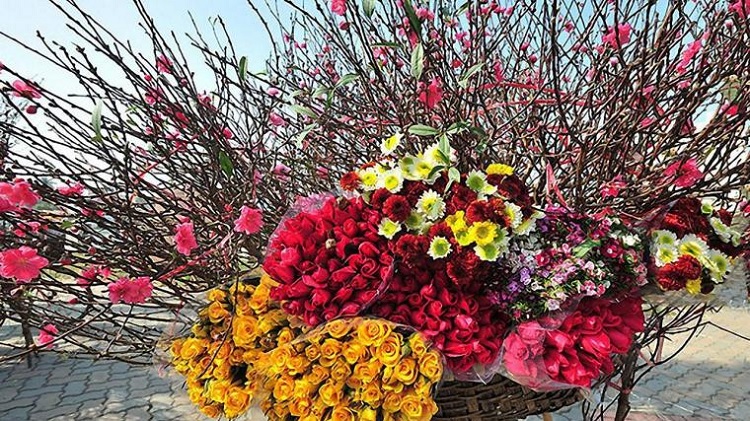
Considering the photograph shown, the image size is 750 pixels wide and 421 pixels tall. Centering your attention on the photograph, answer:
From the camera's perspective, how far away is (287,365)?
866mm

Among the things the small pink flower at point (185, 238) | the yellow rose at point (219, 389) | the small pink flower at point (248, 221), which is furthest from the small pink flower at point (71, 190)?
the yellow rose at point (219, 389)

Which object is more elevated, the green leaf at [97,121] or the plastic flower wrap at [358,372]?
the green leaf at [97,121]

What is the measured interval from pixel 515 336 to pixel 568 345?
0.08m

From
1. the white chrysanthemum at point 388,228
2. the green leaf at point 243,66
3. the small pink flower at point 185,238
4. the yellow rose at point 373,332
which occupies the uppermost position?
the green leaf at point 243,66

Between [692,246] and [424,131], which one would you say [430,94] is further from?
[692,246]

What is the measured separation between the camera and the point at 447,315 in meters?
0.88

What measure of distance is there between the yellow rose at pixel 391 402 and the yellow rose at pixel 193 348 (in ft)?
1.09

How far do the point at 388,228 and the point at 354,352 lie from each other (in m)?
0.20

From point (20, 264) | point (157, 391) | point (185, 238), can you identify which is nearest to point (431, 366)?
point (185, 238)

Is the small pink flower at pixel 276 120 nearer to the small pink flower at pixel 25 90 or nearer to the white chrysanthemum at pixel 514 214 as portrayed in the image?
the small pink flower at pixel 25 90

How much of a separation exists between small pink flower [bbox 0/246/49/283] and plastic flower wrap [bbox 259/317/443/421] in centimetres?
48

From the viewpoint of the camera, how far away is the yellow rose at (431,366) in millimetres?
837

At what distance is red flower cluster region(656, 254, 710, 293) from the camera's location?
837 mm

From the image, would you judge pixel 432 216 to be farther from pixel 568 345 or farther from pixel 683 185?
pixel 683 185
